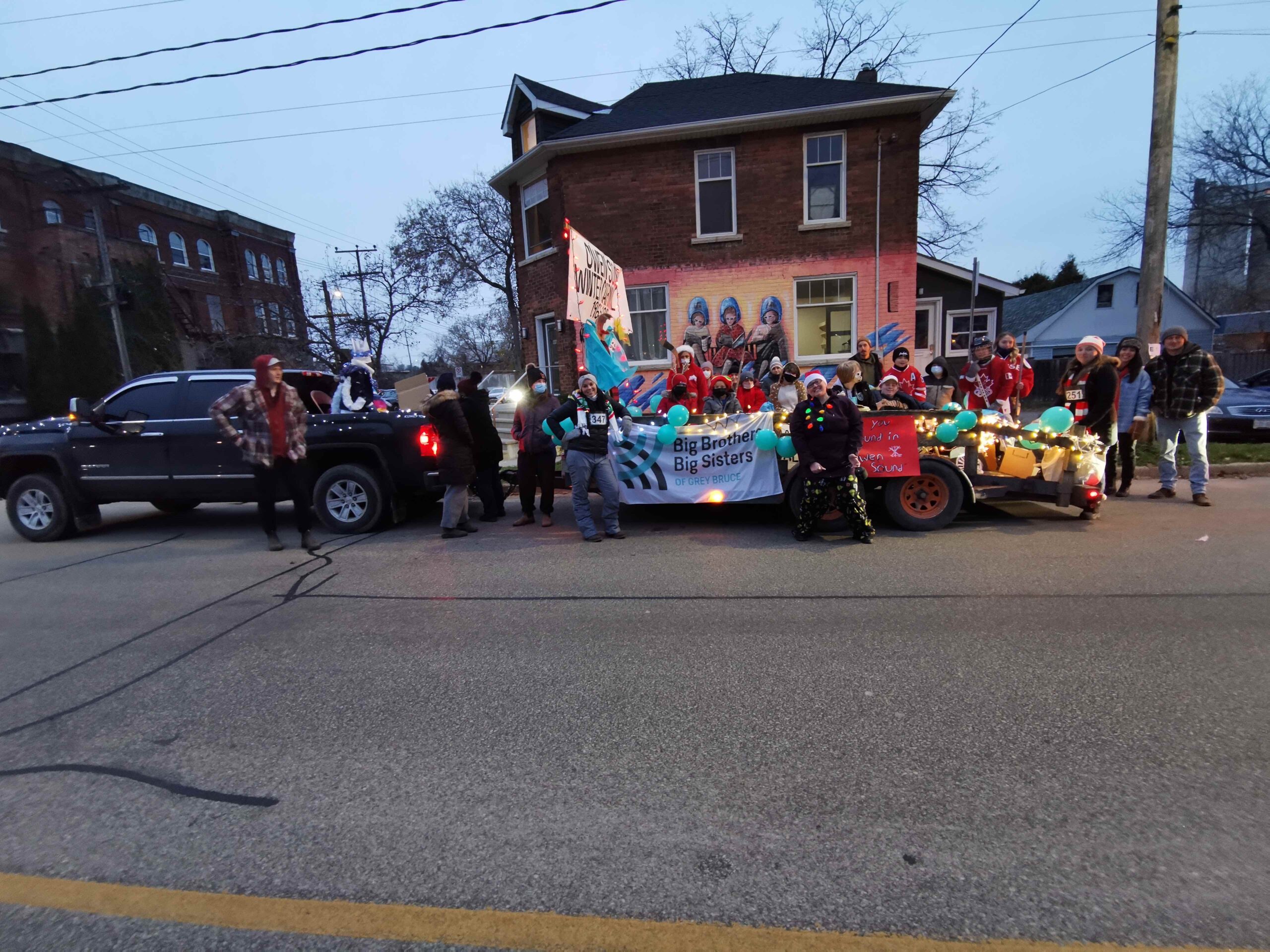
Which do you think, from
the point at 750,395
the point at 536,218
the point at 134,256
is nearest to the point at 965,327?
the point at 536,218

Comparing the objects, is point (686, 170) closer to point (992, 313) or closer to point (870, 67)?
point (870, 67)

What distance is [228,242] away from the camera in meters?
38.7

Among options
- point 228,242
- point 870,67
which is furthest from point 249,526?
point 228,242

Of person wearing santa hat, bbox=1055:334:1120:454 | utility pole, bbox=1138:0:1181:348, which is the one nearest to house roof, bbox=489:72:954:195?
utility pole, bbox=1138:0:1181:348

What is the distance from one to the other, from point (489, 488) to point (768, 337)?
949 centimetres

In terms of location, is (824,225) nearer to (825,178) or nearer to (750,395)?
(825,178)

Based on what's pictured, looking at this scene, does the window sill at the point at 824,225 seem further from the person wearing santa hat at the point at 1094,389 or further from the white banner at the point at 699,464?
the white banner at the point at 699,464

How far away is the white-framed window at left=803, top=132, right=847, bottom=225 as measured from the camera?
580 inches

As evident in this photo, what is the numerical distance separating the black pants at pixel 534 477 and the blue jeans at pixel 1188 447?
700cm

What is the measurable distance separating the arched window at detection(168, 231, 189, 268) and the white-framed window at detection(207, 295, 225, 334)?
2.04 metres

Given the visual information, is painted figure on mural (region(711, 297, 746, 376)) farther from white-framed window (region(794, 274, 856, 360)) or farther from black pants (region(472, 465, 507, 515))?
black pants (region(472, 465, 507, 515))

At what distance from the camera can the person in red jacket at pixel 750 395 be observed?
8.54m

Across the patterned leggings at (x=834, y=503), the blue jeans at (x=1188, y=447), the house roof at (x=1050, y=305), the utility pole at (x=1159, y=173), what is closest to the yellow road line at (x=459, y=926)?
the patterned leggings at (x=834, y=503)

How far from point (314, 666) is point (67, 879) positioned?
1.71 m
